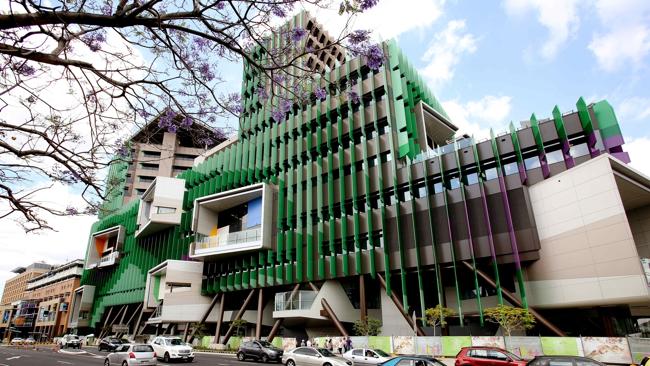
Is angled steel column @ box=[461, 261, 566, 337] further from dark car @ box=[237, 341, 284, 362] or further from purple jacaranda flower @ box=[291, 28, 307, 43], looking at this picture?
purple jacaranda flower @ box=[291, 28, 307, 43]

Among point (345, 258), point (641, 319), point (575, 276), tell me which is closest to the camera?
point (575, 276)

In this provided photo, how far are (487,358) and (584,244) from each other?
13.4 metres

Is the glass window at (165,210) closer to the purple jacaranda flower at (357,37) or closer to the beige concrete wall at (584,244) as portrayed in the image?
the beige concrete wall at (584,244)

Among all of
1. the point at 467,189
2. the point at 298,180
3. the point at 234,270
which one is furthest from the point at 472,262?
the point at 234,270

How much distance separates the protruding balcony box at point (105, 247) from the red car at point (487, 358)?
2668 inches

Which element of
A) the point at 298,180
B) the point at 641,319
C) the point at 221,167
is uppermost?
the point at 221,167

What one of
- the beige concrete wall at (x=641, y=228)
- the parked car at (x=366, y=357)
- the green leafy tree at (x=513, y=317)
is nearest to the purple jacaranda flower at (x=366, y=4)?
the parked car at (x=366, y=357)

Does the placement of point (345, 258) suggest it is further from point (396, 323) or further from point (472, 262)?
point (472, 262)

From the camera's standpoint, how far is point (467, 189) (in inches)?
1241

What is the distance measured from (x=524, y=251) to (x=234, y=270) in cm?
3059

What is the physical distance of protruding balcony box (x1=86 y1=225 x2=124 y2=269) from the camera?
70.9 metres

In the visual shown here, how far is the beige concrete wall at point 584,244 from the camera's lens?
2347 cm

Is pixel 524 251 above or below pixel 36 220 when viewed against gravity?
above

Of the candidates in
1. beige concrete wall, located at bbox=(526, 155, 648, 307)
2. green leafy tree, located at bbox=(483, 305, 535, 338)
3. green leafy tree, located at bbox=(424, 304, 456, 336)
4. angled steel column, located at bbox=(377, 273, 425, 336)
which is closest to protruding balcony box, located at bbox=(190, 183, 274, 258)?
angled steel column, located at bbox=(377, 273, 425, 336)
